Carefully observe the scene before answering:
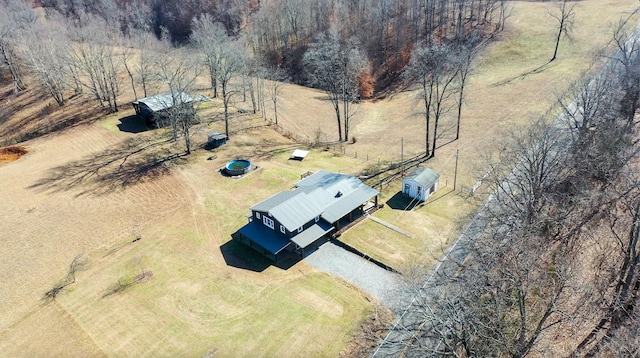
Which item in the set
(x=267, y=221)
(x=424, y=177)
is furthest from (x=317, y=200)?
(x=424, y=177)

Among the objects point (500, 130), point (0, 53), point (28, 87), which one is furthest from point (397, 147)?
point (0, 53)

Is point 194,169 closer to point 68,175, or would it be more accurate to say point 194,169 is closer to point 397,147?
point 68,175

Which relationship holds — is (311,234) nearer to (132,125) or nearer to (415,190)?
(415,190)

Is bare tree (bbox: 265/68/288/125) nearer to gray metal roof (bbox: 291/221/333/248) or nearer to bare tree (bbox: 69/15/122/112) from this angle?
bare tree (bbox: 69/15/122/112)

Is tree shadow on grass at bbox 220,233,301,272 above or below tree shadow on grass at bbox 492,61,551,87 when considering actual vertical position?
below

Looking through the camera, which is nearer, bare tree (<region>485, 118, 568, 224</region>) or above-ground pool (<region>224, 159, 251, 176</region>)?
bare tree (<region>485, 118, 568, 224</region>)

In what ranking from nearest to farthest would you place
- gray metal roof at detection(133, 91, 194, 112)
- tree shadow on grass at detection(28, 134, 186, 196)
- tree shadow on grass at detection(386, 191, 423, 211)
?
1. tree shadow on grass at detection(386, 191, 423, 211)
2. tree shadow on grass at detection(28, 134, 186, 196)
3. gray metal roof at detection(133, 91, 194, 112)

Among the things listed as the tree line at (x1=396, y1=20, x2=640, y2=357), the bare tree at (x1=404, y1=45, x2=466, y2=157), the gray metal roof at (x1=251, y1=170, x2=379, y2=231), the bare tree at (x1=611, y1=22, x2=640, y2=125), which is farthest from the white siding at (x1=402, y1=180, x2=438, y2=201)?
the bare tree at (x1=611, y1=22, x2=640, y2=125)
